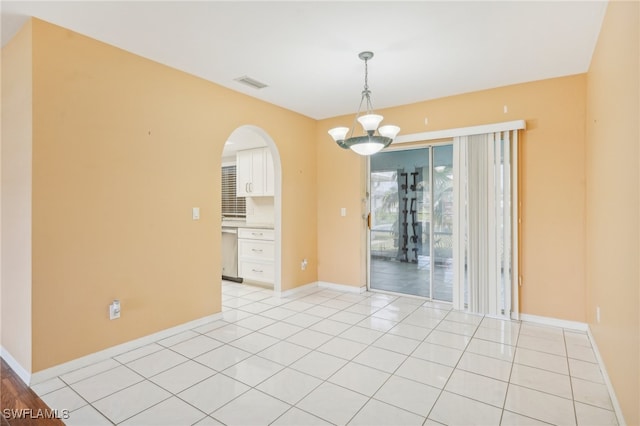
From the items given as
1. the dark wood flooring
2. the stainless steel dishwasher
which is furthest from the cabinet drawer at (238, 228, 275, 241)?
the dark wood flooring

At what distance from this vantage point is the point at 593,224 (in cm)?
294

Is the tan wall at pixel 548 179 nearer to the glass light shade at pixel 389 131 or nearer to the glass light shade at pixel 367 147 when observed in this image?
the glass light shade at pixel 389 131

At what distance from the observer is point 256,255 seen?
210 inches

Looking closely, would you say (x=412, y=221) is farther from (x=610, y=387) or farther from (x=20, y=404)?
(x=20, y=404)

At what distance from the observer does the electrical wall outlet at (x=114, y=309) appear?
2834mm

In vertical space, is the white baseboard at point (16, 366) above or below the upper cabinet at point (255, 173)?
below

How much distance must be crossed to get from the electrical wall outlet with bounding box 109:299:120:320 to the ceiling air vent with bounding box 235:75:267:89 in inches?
96.5

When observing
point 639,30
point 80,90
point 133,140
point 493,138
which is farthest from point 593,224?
point 80,90

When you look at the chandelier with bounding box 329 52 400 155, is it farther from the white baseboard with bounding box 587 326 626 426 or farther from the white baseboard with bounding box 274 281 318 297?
the white baseboard with bounding box 274 281 318 297

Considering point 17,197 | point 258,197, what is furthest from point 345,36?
point 258,197

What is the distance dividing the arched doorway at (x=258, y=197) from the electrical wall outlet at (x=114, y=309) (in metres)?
2.14

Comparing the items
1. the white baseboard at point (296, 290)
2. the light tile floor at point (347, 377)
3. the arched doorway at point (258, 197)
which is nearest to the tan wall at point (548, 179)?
the light tile floor at point (347, 377)

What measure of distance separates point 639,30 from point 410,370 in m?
2.42

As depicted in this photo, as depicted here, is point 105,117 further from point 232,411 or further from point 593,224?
point 593,224
